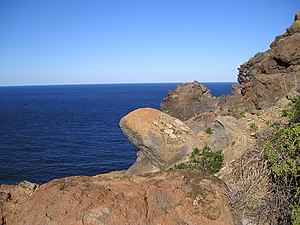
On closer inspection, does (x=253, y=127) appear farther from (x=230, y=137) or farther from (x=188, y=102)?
(x=188, y=102)

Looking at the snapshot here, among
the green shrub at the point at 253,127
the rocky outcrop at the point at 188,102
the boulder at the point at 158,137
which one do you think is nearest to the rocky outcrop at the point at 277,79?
the green shrub at the point at 253,127

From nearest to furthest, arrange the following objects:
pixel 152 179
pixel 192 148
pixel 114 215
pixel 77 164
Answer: pixel 114 215 → pixel 152 179 → pixel 192 148 → pixel 77 164

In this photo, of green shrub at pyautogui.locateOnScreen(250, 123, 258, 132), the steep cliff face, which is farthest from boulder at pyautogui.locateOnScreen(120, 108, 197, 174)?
the steep cliff face

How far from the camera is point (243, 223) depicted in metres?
7.79

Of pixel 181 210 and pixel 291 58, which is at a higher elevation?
pixel 291 58

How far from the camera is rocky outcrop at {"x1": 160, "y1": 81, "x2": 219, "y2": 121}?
43.9 m

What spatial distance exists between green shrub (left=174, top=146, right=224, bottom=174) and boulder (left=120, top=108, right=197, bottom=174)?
29.7 inches

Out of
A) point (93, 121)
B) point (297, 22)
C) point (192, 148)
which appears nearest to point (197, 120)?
point (192, 148)

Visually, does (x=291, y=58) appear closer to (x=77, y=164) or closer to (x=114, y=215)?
(x=114, y=215)

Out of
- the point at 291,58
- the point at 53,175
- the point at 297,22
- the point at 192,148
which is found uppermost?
the point at 297,22

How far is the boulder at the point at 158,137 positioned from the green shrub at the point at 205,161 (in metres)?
0.75

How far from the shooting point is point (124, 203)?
7402 millimetres

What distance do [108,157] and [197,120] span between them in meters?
21.5

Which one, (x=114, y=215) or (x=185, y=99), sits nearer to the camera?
(x=114, y=215)
